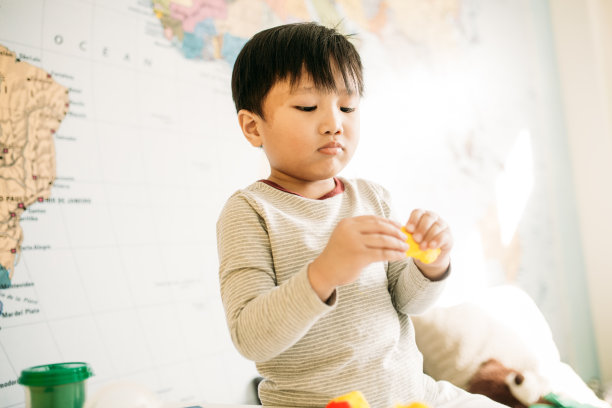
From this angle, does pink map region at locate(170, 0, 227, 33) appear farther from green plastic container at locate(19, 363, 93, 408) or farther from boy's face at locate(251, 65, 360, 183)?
green plastic container at locate(19, 363, 93, 408)

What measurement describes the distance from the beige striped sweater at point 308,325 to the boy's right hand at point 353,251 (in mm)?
27

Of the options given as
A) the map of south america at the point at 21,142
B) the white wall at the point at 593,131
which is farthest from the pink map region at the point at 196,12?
the white wall at the point at 593,131

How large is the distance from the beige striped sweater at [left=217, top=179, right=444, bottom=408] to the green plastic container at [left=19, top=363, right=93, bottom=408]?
184mm

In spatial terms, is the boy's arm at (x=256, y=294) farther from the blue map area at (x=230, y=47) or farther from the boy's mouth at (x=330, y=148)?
the blue map area at (x=230, y=47)

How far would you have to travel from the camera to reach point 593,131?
2215 millimetres

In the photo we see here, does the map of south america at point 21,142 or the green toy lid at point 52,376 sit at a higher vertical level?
the map of south america at point 21,142

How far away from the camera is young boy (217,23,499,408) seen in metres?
0.62

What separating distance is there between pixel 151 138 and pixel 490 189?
1.40m

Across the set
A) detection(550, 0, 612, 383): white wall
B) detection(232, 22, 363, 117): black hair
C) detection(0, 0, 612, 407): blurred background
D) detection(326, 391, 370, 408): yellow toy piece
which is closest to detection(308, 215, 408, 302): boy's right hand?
detection(326, 391, 370, 408): yellow toy piece

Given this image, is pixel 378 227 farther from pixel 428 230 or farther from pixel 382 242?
pixel 428 230

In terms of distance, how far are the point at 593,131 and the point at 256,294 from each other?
2088 mm

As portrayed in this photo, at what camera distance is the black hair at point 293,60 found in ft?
2.44

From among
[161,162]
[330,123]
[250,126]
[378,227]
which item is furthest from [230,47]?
[378,227]

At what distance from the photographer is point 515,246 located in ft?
6.66
